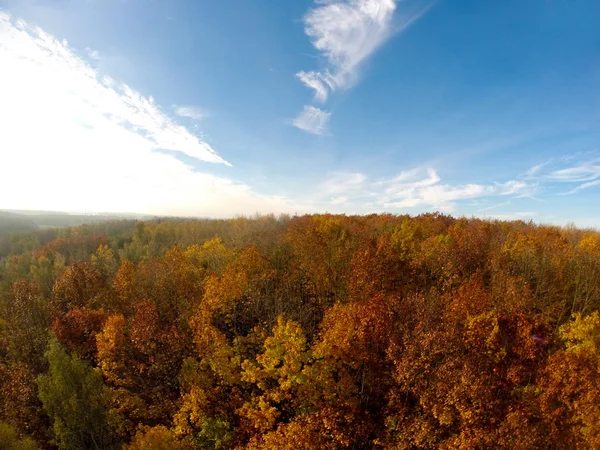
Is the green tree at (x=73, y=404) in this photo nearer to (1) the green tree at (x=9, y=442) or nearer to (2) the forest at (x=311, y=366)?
(2) the forest at (x=311, y=366)

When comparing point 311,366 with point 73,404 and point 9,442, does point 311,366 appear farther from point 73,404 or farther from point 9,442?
point 9,442

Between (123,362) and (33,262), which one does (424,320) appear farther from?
(33,262)

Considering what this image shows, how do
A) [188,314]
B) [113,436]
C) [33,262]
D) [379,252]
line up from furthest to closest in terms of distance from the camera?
1. [33,262]
2. [379,252]
3. [188,314]
4. [113,436]

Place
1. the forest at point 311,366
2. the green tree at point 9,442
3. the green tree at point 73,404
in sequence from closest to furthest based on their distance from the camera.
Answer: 1. the green tree at point 9,442
2. the green tree at point 73,404
3. the forest at point 311,366

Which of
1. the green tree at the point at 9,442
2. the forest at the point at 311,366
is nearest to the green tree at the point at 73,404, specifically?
the forest at the point at 311,366

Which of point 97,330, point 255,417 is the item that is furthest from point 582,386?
point 97,330


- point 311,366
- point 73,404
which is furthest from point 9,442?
point 311,366

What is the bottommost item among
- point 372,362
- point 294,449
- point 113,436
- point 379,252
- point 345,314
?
point 113,436

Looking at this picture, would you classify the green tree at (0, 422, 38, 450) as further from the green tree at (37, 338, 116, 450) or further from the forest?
the green tree at (37, 338, 116, 450)
